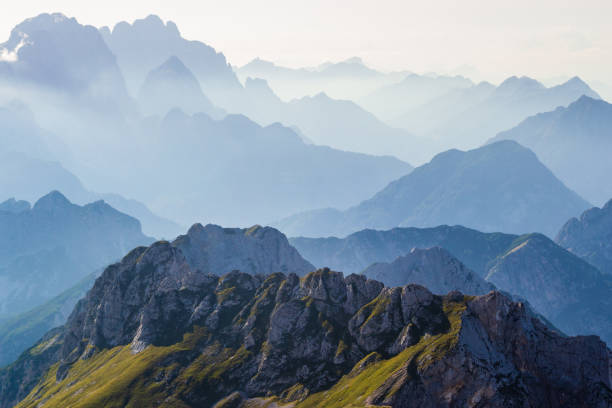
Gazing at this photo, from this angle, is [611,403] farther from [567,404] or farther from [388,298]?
[388,298]

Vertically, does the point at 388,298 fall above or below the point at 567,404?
above

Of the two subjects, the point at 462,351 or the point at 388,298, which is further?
the point at 388,298

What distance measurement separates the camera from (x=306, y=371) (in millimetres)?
196625

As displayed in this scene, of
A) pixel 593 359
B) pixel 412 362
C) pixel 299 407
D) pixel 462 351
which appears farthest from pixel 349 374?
pixel 593 359

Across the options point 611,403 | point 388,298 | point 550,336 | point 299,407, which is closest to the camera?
point 611,403

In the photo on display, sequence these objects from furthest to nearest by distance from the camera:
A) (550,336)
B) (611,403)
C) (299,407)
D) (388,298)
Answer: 1. (388,298)
2. (299,407)
3. (550,336)
4. (611,403)

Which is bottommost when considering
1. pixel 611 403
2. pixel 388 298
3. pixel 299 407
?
pixel 611 403

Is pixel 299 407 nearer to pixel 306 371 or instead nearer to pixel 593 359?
pixel 306 371

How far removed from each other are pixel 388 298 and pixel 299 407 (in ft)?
142

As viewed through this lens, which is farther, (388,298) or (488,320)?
(388,298)

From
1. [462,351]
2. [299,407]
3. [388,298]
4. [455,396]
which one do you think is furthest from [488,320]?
[299,407]

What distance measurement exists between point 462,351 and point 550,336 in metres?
24.7

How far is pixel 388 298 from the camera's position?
645 ft

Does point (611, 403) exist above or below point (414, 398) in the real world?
below
